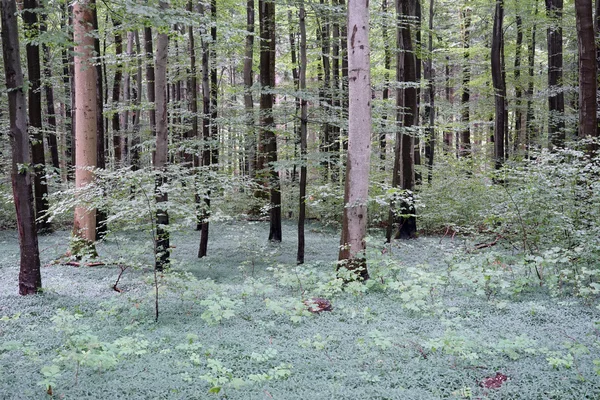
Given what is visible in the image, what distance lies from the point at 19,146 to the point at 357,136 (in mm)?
4713

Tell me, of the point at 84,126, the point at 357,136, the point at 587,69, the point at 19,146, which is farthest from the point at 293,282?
the point at 587,69

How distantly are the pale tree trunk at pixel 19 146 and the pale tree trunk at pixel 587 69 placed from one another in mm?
9968

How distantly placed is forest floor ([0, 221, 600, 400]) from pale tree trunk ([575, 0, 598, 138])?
4.45 metres

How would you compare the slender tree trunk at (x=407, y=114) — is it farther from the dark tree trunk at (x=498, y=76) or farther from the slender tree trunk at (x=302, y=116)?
the dark tree trunk at (x=498, y=76)

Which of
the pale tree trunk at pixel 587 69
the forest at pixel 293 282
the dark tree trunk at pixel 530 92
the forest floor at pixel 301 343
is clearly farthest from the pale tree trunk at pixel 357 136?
the dark tree trunk at pixel 530 92

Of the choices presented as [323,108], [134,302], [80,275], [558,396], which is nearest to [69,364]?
[134,302]

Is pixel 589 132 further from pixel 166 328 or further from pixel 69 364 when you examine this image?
pixel 69 364

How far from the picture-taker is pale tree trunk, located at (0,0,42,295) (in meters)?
5.38

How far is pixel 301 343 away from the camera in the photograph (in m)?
3.94

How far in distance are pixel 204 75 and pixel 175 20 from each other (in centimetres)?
464

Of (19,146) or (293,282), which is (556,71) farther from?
(19,146)

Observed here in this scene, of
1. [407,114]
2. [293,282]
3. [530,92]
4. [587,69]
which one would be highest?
[530,92]

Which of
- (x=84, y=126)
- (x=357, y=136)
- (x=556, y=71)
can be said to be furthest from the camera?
(x=556, y=71)

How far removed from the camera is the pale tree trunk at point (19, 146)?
538 centimetres
